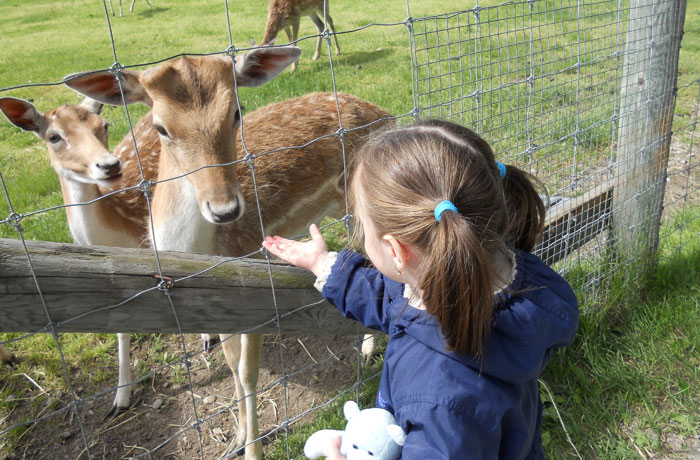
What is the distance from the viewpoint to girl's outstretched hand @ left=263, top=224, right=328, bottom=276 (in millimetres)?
1868

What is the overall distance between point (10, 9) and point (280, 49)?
1668 cm

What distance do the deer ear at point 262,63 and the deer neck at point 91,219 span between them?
101cm

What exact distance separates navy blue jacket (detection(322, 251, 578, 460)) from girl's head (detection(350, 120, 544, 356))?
6cm

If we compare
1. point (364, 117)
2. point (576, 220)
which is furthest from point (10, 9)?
point (576, 220)

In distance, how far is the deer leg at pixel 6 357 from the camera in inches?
118

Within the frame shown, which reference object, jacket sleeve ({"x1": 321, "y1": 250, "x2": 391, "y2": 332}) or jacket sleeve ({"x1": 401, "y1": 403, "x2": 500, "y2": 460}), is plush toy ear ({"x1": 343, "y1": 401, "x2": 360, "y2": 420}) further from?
jacket sleeve ({"x1": 401, "y1": 403, "x2": 500, "y2": 460})

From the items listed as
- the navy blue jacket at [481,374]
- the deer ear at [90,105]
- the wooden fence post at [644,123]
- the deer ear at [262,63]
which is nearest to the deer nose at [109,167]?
the deer ear at [90,105]

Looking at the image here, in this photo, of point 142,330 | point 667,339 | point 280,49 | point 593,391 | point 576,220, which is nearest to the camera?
point 142,330

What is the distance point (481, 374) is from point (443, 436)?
0.64 ft

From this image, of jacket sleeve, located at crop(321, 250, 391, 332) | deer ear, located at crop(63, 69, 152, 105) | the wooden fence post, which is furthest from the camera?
the wooden fence post

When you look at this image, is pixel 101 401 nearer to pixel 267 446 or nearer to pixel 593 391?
pixel 267 446

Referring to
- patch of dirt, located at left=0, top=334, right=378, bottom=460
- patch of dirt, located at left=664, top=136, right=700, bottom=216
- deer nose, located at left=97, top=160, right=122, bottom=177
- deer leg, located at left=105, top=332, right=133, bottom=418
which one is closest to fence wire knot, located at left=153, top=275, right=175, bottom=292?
patch of dirt, located at left=0, top=334, right=378, bottom=460

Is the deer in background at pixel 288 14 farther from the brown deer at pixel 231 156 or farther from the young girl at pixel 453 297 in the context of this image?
the young girl at pixel 453 297

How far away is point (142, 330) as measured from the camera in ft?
5.73
